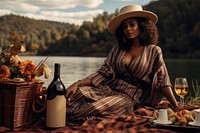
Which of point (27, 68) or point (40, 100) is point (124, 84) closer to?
point (40, 100)

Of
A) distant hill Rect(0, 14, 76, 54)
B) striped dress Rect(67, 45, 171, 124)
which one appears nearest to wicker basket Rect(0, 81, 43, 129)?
striped dress Rect(67, 45, 171, 124)

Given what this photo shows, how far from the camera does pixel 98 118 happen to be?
2795 mm

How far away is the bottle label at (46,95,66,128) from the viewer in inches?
97.0

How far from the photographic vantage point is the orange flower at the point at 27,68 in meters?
2.51

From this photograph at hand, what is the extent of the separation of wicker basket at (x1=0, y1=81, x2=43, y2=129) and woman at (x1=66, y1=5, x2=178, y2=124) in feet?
1.52

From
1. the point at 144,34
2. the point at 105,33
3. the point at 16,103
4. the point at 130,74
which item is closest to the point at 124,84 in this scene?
the point at 130,74

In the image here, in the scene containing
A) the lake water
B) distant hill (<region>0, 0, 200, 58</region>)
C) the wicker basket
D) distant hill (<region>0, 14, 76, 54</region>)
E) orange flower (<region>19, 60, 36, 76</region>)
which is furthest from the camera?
distant hill (<region>0, 14, 76, 54</region>)

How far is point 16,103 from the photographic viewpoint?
2.42 m

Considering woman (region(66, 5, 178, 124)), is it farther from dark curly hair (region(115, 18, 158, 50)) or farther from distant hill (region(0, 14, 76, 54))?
distant hill (region(0, 14, 76, 54))

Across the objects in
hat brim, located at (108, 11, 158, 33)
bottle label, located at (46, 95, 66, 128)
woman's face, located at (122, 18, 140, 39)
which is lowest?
bottle label, located at (46, 95, 66, 128)

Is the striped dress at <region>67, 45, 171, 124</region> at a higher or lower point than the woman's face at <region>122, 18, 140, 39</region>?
lower

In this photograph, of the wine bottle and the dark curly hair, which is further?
the dark curly hair

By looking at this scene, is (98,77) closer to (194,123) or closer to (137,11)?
(137,11)

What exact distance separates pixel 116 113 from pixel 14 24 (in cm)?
6281
